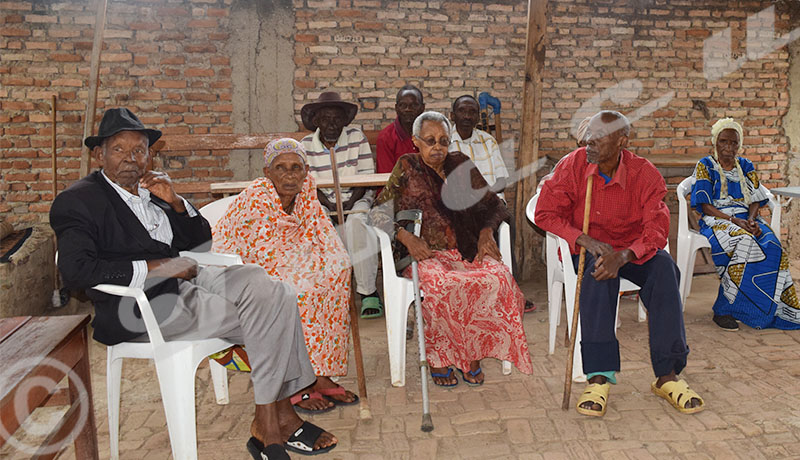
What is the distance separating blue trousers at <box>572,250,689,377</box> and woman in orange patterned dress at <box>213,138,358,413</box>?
124 cm

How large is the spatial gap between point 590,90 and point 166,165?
4.21m

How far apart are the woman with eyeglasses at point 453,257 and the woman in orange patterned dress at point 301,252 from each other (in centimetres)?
43

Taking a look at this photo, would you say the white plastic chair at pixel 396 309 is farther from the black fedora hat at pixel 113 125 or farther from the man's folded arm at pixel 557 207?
the black fedora hat at pixel 113 125

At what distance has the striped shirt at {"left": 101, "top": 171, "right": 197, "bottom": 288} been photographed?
2.45m

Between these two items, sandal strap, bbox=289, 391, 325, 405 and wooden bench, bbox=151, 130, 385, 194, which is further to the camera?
wooden bench, bbox=151, 130, 385, 194

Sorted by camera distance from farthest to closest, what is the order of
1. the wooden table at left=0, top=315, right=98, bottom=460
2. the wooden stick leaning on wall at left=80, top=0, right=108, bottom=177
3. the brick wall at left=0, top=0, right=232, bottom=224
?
the brick wall at left=0, top=0, right=232, bottom=224, the wooden stick leaning on wall at left=80, top=0, right=108, bottom=177, the wooden table at left=0, top=315, right=98, bottom=460

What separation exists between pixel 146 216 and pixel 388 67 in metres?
3.49

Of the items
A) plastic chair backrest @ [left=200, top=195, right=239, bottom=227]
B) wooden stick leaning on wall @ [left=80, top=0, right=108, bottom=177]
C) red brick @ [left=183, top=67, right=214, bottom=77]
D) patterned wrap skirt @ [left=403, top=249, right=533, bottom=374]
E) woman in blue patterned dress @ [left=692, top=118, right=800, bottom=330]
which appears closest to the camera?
patterned wrap skirt @ [left=403, top=249, right=533, bottom=374]

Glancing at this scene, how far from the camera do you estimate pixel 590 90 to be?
6047 mm

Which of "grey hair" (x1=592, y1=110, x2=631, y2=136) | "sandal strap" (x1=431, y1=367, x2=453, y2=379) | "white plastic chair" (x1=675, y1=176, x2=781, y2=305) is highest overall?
"grey hair" (x1=592, y1=110, x2=631, y2=136)

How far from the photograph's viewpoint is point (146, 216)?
2689 millimetres

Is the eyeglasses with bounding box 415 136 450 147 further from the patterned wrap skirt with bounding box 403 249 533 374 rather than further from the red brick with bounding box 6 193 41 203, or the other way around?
the red brick with bounding box 6 193 41 203

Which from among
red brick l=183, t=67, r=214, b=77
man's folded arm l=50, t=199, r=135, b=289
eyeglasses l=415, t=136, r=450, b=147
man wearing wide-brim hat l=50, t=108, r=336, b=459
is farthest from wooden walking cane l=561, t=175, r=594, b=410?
red brick l=183, t=67, r=214, b=77

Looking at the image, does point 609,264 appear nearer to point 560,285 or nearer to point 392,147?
point 560,285
